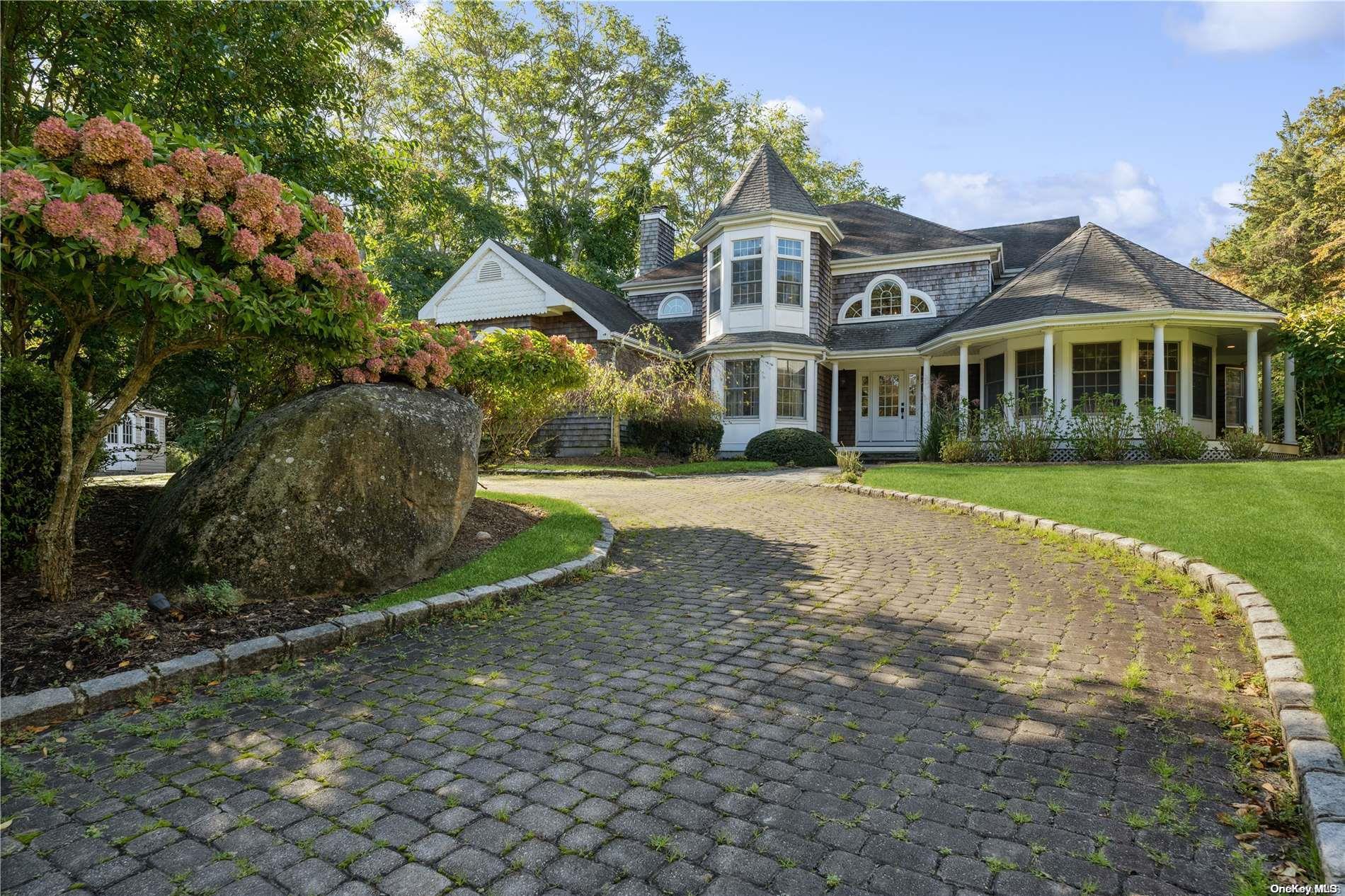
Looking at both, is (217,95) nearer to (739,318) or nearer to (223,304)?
(223,304)

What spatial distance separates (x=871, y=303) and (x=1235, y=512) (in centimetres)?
1496

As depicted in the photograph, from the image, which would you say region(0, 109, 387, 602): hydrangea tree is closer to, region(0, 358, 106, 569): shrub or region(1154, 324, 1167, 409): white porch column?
region(0, 358, 106, 569): shrub

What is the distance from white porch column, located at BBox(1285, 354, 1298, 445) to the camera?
1439 cm

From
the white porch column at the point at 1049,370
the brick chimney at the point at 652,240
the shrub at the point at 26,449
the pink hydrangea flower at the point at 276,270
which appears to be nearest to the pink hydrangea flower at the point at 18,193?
the pink hydrangea flower at the point at 276,270

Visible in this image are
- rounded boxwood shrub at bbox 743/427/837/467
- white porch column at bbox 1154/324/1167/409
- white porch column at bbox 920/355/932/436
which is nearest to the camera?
white porch column at bbox 1154/324/1167/409

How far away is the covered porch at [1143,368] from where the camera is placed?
567 inches

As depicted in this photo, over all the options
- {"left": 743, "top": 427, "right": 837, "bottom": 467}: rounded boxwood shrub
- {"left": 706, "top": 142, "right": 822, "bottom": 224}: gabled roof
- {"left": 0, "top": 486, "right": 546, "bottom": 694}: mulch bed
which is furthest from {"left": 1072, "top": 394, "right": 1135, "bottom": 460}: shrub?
{"left": 0, "top": 486, "right": 546, "bottom": 694}: mulch bed

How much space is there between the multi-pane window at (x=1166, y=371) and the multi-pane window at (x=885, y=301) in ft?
23.3

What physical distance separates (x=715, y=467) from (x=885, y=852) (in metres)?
13.5

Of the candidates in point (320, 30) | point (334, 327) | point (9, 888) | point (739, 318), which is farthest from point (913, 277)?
point (9, 888)

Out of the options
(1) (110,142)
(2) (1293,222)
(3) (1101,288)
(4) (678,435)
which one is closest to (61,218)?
(1) (110,142)

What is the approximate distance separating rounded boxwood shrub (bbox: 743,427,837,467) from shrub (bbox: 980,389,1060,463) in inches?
148

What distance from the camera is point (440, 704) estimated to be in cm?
334

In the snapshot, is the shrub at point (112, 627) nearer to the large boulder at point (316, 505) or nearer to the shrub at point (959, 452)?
the large boulder at point (316, 505)
